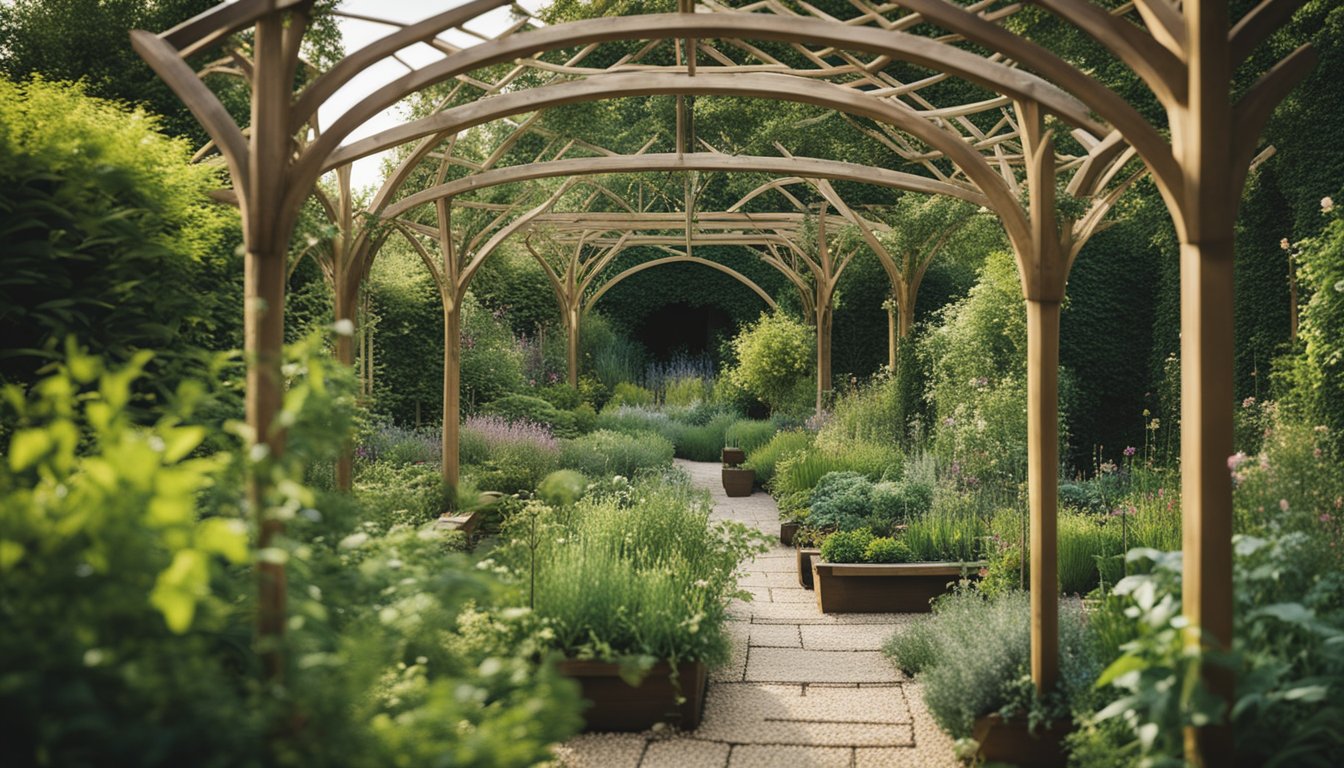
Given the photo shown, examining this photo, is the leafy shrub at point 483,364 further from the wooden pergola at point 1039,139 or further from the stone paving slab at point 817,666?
the wooden pergola at point 1039,139

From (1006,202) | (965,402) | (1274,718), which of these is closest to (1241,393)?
(965,402)

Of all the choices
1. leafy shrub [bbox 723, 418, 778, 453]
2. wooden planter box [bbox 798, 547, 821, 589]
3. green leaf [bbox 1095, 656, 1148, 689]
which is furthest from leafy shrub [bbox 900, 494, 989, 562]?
leafy shrub [bbox 723, 418, 778, 453]

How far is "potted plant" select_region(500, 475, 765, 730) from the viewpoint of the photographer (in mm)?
4180

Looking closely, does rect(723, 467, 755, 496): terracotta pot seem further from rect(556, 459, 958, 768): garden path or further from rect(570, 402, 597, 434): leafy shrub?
rect(556, 459, 958, 768): garden path

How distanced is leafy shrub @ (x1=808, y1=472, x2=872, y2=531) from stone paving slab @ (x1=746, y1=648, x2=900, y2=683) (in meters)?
1.66

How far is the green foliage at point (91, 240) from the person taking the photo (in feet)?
11.8

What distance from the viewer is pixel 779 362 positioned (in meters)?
14.0

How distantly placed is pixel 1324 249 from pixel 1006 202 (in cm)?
275

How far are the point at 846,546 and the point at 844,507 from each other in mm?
839

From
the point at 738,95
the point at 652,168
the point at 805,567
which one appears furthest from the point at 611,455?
the point at 738,95

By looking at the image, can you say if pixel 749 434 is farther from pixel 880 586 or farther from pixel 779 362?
pixel 880 586

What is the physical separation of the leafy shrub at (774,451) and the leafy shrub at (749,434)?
0.92 m

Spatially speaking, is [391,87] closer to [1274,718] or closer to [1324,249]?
[1274,718]

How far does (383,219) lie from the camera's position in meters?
6.25
